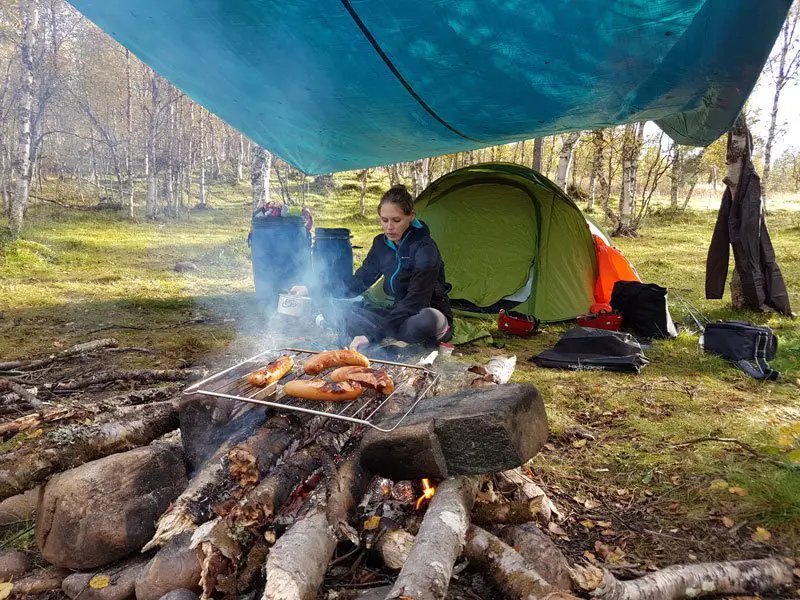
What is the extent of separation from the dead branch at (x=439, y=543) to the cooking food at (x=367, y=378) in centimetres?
67

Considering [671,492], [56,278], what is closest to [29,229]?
[56,278]

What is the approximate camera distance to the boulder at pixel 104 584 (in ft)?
5.98

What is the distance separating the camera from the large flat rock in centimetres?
192

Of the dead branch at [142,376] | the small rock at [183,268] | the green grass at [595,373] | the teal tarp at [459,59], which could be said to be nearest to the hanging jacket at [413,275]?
the green grass at [595,373]

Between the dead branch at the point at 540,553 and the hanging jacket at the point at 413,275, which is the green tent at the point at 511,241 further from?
the dead branch at the point at 540,553

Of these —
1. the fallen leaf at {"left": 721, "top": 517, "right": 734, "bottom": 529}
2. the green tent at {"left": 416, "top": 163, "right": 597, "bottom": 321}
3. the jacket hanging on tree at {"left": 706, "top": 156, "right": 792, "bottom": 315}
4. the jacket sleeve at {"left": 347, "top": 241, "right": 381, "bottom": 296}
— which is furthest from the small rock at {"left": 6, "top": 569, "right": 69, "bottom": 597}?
the jacket hanging on tree at {"left": 706, "top": 156, "right": 792, "bottom": 315}

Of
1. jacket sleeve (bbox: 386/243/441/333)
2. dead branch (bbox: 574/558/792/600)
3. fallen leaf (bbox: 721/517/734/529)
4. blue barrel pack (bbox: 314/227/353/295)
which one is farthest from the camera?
blue barrel pack (bbox: 314/227/353/295)

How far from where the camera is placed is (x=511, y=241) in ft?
24.0

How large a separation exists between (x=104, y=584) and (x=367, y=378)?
1.40 metres

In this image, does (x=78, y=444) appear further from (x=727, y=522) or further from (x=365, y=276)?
(x=365, y=276)

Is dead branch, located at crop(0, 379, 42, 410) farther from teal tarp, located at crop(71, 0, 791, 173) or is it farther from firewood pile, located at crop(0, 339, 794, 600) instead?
teal tarp, located at crop(71, 0, 791, 173)

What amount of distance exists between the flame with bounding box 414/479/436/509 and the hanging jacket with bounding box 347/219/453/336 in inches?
101

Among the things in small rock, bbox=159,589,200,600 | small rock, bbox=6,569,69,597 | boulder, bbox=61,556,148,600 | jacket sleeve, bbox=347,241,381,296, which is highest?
jacket sleeve, bbox=347,241,381,296

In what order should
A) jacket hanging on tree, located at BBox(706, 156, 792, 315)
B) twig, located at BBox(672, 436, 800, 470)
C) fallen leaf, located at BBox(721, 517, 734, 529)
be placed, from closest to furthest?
fallen leaf, located at BBox(721, 517, 734, 529) < twig, located at BBox(672, 436, 800, 470) < jacket hanging on tree, located at BBox(706, 156, 792, 315)
